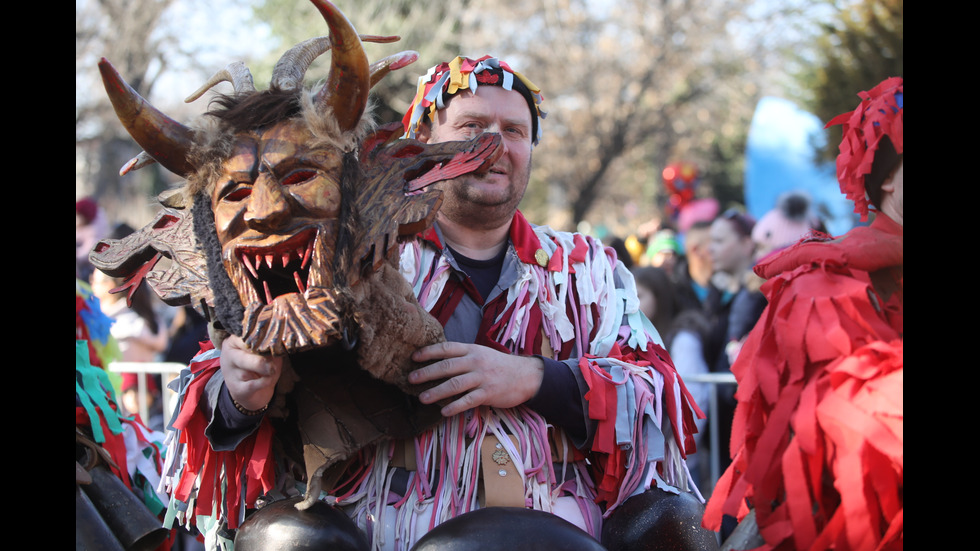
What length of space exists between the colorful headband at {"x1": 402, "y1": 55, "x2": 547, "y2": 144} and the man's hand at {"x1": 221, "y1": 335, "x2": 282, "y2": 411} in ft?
2.98

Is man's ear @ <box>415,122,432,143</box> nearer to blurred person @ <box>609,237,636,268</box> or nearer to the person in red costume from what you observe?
the person in red costume

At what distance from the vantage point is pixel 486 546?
169 centimetres

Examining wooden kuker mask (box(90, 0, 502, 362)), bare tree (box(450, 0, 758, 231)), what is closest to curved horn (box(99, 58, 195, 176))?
→ wooden kuker mask (box(90, 0, 502, 362))

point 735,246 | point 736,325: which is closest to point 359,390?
point 736,325

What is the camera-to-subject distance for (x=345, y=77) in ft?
5.61

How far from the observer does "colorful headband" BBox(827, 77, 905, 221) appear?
1.70 m

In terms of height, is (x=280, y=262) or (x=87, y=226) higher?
(x=87, y=226)

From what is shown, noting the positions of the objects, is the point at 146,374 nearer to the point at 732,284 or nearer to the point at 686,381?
the point at 686,381

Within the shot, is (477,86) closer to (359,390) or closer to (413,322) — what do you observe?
(413,322)

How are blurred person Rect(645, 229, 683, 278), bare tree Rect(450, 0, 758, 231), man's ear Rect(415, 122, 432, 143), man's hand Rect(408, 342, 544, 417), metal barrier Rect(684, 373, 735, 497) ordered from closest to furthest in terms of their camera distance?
man's hand Rect(408, 342, 544, 417) → man's ear Rect(415, 122, 432, 143) → metal barrier Rect(684, 373, 735, 497) → blurred person Rect(645, 229, 683, 278) → bare tree Rect(450, 0, 758, 231)

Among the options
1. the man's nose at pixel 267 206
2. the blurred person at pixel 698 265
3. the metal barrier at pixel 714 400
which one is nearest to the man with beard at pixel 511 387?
the man's nose at pixel 267 206

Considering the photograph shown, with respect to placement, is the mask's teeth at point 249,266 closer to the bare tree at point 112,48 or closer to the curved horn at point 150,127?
the curved horn at point 150,127

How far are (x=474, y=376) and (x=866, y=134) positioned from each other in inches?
40.2

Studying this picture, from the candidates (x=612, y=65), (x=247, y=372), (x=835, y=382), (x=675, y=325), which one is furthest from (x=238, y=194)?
(x=612, y=65)
